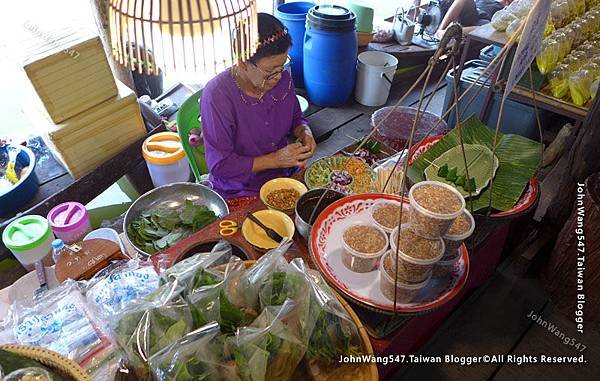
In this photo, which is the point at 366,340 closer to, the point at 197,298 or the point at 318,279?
the point at 318,279

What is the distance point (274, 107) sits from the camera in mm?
2148

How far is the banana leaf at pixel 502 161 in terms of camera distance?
1.55 meters

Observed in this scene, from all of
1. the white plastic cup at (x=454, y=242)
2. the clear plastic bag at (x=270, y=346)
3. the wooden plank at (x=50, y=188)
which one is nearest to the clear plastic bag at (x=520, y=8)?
the white plastic cup at (x=454, y=242)

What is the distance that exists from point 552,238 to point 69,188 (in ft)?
9.75

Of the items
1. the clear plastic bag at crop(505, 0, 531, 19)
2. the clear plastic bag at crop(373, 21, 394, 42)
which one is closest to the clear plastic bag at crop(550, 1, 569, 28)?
the clear plastic bag at crop(505, 0, 531, 19)

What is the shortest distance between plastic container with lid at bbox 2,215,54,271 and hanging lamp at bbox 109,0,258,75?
5.35ft

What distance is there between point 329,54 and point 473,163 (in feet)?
7.61

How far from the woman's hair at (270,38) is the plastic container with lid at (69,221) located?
1456mm

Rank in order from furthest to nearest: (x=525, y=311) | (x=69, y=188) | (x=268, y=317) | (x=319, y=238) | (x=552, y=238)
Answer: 1. (x=69, y=188)
2. (x=552, y=238)
3. (x=525, y=311)
4. (x=319, y=238)
5. (x=268, y=317)

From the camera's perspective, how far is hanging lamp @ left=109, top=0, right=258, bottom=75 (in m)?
0.86

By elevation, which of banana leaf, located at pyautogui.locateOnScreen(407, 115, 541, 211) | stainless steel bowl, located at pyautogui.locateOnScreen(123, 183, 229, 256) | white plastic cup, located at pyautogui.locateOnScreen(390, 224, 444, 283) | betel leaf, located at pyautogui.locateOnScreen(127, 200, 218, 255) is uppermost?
white plastic cup, located at pyautogui.locateOnScreen(390, 224, 444, 283)

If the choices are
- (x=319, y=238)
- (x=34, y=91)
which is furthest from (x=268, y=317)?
(x=34, y=91)

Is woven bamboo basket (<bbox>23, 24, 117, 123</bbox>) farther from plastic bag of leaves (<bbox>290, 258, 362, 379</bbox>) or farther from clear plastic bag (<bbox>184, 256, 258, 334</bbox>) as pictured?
plastic bag of leaves (<bbox>290, 258, 362, 379</bbox>)

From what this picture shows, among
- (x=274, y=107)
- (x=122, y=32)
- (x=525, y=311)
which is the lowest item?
(x=525, y=311)
